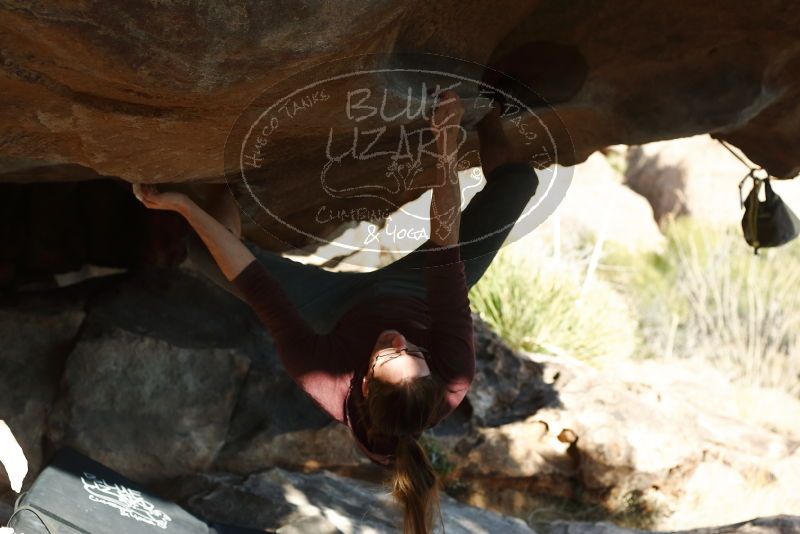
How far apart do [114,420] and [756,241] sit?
269 centimetres

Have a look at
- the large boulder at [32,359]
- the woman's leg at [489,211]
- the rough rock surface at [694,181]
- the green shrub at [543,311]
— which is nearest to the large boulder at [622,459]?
the green shrub at [543,311]

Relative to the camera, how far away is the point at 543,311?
6.96 metres

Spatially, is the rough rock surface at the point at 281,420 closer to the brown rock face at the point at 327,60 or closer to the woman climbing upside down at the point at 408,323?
the brown rock face at the point at 327,60

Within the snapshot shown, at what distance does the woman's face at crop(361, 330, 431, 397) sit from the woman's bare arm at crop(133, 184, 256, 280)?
16.8 inches

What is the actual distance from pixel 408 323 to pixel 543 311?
450 centimetres

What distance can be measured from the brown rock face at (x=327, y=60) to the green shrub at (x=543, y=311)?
10.0ft

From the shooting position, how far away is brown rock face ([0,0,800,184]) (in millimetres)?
1968

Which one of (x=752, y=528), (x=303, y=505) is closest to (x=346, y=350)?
(x=303, y=505)

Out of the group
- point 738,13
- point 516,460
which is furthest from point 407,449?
point 516,460

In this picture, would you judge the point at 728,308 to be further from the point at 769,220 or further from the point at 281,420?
the point at 281,420

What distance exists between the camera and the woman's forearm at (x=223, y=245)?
2.57 m

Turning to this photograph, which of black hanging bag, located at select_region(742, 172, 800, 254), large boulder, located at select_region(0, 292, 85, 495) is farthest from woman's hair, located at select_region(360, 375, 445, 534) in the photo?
black hanging bag, located at select_region(742, 172, 800, 254)

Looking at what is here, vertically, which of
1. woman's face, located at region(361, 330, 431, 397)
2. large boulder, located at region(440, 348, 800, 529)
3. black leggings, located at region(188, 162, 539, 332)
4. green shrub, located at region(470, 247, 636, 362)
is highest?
black leggings, located at region(188, 162, 539, 332)

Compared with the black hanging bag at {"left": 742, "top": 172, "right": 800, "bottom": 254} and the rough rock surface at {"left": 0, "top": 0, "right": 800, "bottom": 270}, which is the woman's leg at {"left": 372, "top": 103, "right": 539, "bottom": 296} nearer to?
the rough rock surface at {"left": 0, "top": 0, "right": 800, "bottom": 270}
